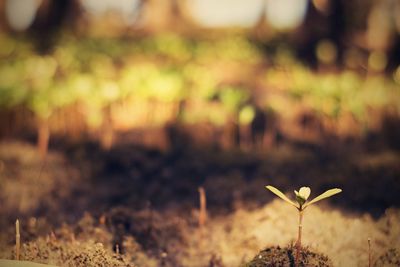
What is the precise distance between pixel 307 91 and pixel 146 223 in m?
1.81

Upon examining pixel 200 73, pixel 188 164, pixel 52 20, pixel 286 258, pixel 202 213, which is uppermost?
pixel 52 20

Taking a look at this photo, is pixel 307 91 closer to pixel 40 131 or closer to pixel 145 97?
pixel 145 97

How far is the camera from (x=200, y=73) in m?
3.46

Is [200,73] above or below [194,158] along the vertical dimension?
above

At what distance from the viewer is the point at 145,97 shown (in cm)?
281

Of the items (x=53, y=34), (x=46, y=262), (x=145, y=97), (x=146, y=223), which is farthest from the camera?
(x=53, y=34)

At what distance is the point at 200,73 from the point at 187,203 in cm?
189

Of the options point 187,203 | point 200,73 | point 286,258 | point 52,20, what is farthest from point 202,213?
point 52,20

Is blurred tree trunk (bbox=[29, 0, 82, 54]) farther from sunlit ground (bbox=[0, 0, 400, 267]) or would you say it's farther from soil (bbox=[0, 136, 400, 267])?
soil (bbox=[0, 136, 400, 267])

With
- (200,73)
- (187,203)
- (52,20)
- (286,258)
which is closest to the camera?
(286,258)

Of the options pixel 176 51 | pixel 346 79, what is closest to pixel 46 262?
pixel 346 79

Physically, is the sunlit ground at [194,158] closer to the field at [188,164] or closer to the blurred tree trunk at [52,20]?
the field at [188,164]

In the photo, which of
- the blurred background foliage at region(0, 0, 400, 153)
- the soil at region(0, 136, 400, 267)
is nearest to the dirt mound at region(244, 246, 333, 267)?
the soil at region(0, 136, 400, 267)

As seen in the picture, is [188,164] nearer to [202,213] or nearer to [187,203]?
[187,203]
